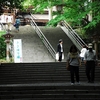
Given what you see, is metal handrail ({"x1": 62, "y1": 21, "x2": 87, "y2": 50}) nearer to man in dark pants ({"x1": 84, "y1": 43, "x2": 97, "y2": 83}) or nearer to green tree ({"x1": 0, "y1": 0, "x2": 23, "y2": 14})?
green tree ({"x1": 0, "y1": 0, "x2": 23, "y2": 14})

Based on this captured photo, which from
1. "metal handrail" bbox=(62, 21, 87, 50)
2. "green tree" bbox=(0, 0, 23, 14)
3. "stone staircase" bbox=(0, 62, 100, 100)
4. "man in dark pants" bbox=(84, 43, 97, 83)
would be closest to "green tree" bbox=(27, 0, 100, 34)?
"metal handrail" bbox=(62, 21, 87, 50)

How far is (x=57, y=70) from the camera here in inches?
613

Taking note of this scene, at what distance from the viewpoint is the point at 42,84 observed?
13047 millimetres

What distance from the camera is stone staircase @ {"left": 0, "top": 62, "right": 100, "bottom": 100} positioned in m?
10.8

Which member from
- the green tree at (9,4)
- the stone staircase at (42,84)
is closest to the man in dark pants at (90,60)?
the stone staircase at (42,84)

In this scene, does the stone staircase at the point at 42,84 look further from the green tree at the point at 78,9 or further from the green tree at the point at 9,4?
the green tree at the point at 78,9

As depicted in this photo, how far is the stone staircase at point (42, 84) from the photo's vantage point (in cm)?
1084

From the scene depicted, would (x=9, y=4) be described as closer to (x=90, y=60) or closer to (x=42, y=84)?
(x=42, y=84)

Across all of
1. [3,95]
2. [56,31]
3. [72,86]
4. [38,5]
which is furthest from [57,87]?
[56,31]

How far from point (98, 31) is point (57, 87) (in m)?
13.6

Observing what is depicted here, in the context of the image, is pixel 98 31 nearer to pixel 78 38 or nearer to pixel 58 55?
pixel 78 38

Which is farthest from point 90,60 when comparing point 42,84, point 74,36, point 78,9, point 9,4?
point 74,36

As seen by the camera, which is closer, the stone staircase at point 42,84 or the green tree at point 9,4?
the stone staircase at point 42,84

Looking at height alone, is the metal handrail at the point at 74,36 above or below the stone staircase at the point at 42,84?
above
